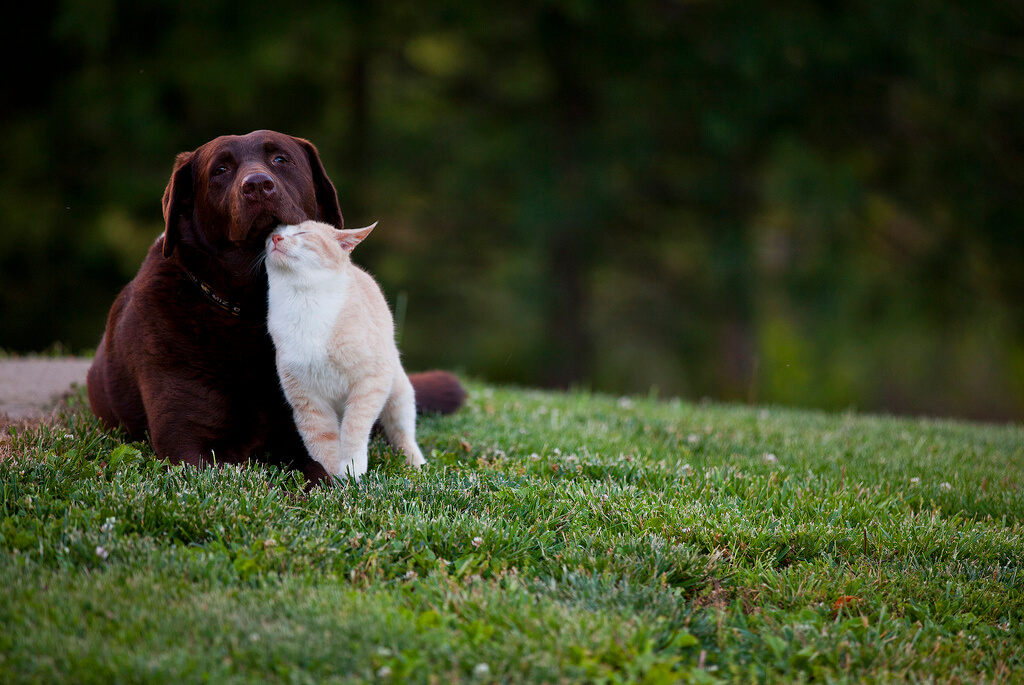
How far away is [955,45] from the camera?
9234 mm

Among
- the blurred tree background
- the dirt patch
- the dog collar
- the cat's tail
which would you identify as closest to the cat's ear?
the dog collar

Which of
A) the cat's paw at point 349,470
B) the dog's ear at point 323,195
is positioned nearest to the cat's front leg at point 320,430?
the cat's paw at point 349,470

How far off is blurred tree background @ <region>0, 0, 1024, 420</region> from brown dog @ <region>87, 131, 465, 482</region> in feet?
22.1

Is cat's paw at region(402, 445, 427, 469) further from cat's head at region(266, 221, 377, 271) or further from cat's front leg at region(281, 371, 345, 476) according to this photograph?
cat's head at region(266, 221, 377, 271)

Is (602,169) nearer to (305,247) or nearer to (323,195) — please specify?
(323,195)

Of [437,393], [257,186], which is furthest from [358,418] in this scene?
[437,393]

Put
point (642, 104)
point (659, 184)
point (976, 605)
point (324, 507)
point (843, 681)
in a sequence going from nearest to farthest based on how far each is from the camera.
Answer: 1. point (843, 681)
2. point (976, 605)
3. point (324, 507)
4. point (642, 104)
5. point (659, 184)

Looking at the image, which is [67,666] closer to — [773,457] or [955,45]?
[773,457]

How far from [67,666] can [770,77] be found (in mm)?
9857

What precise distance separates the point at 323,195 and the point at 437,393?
1530 millimetres

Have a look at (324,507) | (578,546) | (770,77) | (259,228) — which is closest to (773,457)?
(578,546)

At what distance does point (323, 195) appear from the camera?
3752 millimetres

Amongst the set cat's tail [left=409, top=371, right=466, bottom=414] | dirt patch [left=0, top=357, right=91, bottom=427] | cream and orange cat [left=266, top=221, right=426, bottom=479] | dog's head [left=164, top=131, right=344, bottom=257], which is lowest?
dirt patch [left=0, top=357, right=91, bottom=427]

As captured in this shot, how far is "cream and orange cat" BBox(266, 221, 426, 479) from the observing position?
3146 mm
